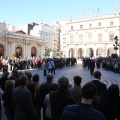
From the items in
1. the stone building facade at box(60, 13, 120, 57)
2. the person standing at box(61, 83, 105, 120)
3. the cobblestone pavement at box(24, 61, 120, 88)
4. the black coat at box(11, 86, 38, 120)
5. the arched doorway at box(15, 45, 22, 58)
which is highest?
the stone building facade at box(60, 13, 120, 57)

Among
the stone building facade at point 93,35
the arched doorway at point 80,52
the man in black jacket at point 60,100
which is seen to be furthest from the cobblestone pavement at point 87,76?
the arched doorway at point 80,52

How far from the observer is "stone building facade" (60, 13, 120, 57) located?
191ft

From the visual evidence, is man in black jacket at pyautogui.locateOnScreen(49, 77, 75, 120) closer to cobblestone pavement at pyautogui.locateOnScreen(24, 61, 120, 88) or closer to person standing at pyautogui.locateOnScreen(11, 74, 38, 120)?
person standing at pyautogui.locateOnScreen(11, 74, 38, 120)

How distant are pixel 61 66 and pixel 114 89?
25.2 m

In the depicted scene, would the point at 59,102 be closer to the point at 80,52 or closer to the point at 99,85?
the point at 99,85

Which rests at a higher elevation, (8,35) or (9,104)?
(8,35)

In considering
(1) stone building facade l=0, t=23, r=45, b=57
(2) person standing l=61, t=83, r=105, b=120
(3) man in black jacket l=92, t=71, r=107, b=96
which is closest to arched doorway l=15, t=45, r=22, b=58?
(1) stone building facade l=0, t=23, r=45, b=57

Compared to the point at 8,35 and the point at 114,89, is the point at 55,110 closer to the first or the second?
the point at 114,89

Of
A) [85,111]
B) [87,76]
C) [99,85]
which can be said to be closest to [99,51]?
[87,76]

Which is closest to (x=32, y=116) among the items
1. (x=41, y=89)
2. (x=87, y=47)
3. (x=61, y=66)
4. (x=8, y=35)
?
(x=41, y=89)

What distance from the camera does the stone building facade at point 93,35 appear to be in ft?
191

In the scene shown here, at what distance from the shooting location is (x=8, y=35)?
1647 inches

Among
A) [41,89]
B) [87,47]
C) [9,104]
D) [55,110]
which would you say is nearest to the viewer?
[55,110]

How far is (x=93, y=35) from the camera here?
60.9 metres
